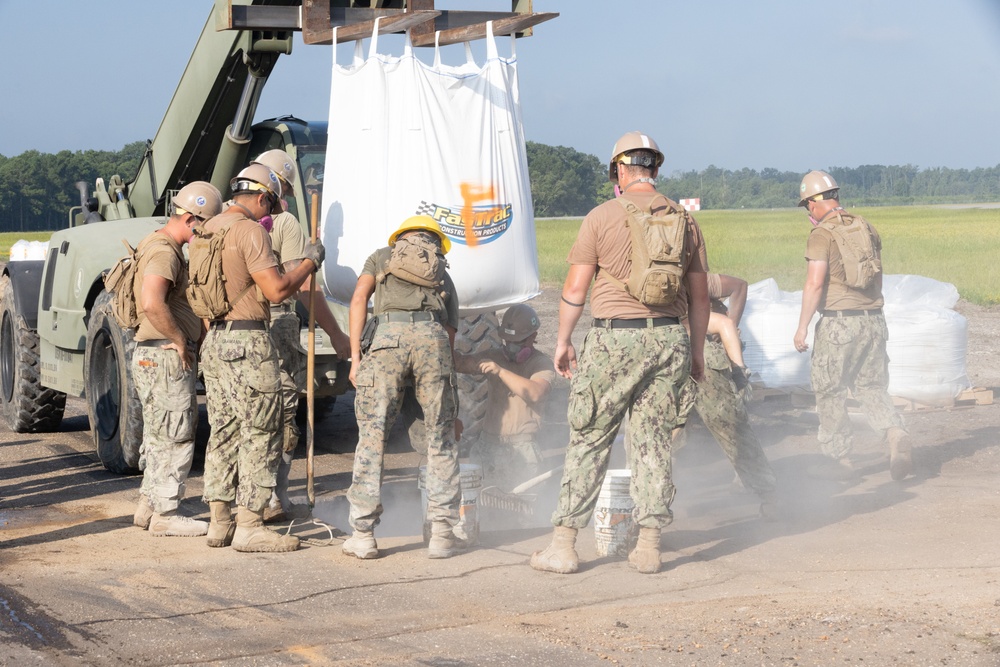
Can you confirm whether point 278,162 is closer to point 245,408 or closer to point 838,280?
point 245,408

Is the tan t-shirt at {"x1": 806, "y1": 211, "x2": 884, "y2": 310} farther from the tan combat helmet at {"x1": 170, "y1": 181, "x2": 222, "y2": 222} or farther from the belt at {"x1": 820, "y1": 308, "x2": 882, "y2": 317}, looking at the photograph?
the tan combat helmet at {"x1": 170, "y1": 181, "x2": 222, "y2": 222}

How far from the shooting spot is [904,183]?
90.9m

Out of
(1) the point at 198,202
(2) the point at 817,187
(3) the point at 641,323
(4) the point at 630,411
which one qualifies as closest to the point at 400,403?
(4) the point at 630,411

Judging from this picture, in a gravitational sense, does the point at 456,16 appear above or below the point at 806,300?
above

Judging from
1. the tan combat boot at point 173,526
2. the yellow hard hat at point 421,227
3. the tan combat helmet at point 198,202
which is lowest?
the tan combat boot at point 173,526

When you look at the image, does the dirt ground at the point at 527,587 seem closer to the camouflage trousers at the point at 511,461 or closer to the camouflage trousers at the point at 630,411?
the camouflage trousers at the point at 511,461

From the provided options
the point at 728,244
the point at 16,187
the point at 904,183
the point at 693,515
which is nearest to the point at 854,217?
the point at 693,515

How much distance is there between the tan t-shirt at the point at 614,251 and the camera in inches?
225

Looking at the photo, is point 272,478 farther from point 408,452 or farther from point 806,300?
point 806,300

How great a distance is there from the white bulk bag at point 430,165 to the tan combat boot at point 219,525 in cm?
132

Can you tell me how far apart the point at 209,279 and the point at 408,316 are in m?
1.01

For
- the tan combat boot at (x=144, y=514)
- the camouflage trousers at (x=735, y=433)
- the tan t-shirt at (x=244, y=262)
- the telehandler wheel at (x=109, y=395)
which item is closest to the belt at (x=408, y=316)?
the tan t-shirt at (x=244, y=262)

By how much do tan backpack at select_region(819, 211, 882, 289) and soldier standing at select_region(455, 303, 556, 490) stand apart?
2.09m

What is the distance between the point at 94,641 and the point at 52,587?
909 millimetres
